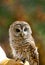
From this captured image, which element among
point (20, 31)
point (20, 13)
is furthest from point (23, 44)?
point (20, 13)

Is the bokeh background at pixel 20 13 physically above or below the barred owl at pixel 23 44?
above

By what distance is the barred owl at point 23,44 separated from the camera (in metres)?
2.15

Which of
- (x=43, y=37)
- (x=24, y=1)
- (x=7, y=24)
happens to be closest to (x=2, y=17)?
(x=7, y=24)

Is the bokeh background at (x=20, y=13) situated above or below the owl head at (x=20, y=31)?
above

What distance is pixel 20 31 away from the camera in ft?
7.02

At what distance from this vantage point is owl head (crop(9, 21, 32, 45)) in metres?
2.14

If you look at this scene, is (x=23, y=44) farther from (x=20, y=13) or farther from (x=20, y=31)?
(x=20, y=13)

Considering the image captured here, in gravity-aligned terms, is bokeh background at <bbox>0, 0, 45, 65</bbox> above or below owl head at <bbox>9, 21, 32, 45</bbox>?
above

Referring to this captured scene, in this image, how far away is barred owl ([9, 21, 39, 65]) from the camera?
215cm

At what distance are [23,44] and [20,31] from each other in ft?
0.34

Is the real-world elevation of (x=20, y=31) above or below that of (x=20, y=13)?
below

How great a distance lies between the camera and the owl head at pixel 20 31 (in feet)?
7.02

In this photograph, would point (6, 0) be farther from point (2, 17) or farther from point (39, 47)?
point (39, 47)

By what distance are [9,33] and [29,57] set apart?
232 millimetres
